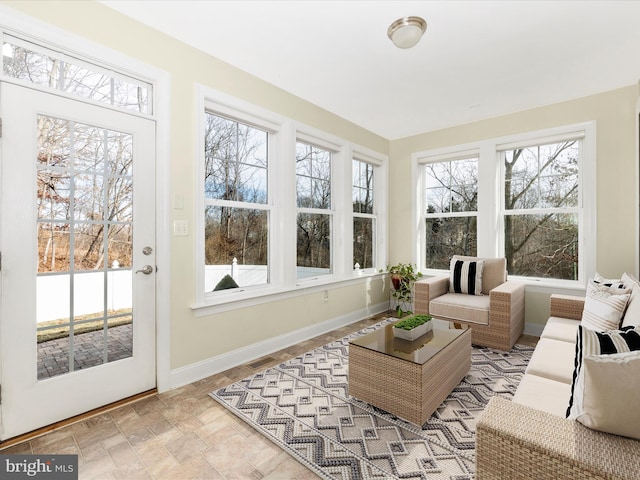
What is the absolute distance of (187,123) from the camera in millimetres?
2484

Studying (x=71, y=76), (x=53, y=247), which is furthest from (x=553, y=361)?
(x=71, y=76)

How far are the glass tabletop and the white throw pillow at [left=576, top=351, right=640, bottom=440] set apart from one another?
92 cm

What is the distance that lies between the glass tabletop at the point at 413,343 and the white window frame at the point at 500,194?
1.94 meters

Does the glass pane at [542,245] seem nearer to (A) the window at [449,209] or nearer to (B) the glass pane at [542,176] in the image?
(B) the glass pane at [542,176]

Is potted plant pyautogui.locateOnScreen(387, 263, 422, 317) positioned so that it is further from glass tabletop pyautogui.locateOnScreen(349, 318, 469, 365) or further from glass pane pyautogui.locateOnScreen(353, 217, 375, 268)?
glass tabletop pyautogui.locateOnScreen(349, 318, 469, 365)

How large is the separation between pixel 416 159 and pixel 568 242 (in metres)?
2.14

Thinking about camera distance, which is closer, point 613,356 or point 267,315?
point 613,356

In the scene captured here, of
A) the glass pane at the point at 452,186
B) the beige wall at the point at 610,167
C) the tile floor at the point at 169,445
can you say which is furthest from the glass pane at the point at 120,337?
the beige wall at the point at 610,167

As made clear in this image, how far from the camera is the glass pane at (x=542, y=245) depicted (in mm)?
3602

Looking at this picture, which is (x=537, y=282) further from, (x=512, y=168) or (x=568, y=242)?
(x=512, y=168)

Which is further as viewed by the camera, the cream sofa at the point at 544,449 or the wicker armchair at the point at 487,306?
the wicker armchair at the point at 487,306

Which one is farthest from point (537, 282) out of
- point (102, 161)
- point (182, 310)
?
point (102, 161)

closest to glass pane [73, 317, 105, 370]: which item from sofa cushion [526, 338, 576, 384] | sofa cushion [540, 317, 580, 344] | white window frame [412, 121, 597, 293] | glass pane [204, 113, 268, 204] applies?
glass pane [204, 113, 268, 204]

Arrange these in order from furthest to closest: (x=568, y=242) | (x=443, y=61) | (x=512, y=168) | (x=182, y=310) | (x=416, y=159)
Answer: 1. (x=416, y=159)
2. (x=512, y=168)
3. (x=568, y=242)
4. (x=443, y=61)
5. (x=182, y=310)
